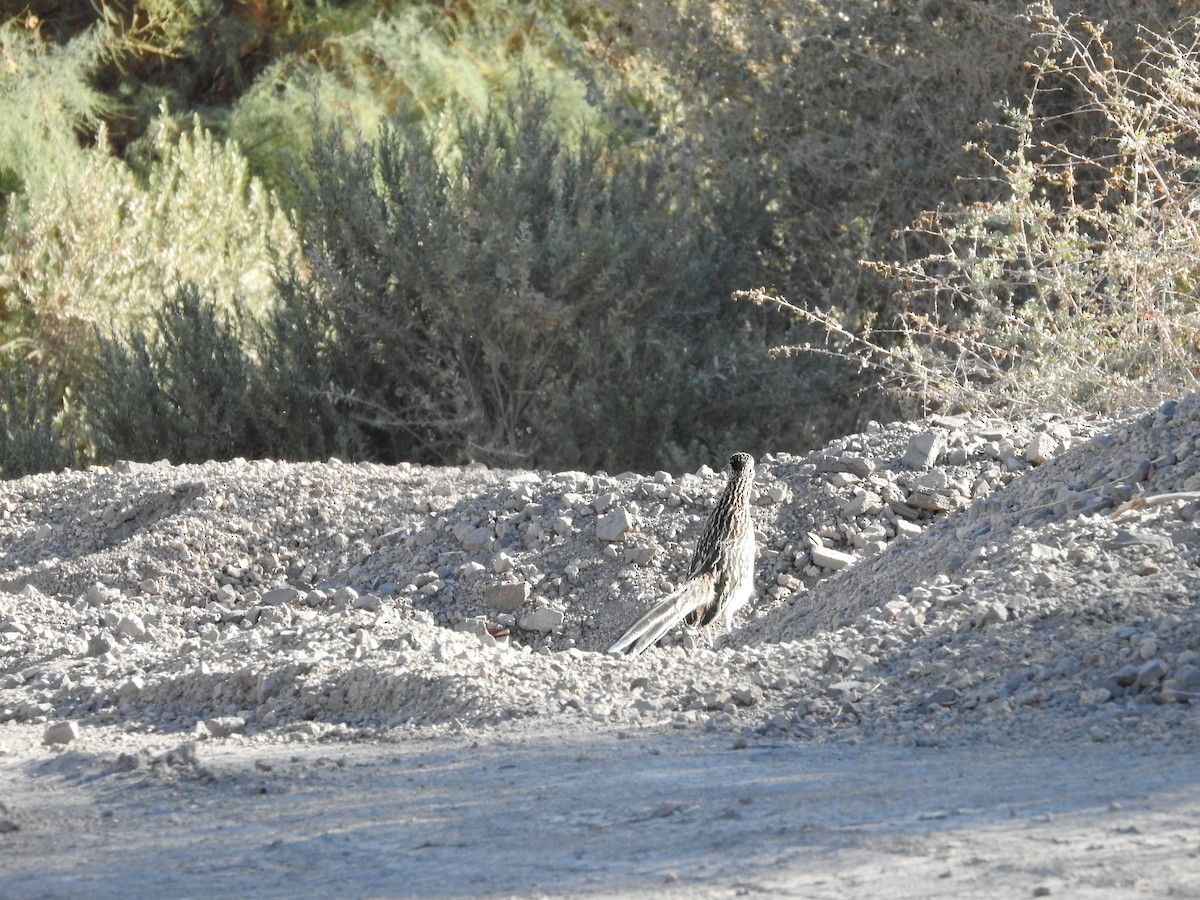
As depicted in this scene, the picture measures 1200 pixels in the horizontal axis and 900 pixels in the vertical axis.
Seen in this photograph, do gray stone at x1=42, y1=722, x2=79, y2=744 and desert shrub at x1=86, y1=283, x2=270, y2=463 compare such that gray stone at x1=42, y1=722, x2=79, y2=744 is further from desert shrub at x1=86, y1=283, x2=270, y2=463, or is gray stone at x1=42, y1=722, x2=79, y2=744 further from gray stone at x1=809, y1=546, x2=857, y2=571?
desert shrub at x1=86, y1=283, x2=270, y2=463

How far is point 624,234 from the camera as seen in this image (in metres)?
10.7

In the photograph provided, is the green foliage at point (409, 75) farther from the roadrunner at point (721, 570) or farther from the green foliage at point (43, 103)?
the roadrunner at point (721, 570)

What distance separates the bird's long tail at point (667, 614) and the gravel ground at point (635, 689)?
0.38 ft

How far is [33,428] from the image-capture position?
37.2 feet

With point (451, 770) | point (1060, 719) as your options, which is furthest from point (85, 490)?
point (1060, 719)

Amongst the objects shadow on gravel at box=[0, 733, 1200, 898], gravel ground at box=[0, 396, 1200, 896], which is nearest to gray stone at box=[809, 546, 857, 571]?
gravel ground at box=[0, 396, 1200, 896]

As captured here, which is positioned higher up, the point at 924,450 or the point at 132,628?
the point at 924,450

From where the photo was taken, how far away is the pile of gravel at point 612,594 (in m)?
3.80

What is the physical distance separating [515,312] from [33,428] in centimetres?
390

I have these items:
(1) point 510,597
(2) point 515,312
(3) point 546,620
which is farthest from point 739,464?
(2) point 515,312

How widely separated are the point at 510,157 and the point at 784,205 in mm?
2318

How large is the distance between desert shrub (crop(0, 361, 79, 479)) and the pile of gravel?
3.15 meters

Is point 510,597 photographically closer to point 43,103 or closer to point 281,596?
point 281,596

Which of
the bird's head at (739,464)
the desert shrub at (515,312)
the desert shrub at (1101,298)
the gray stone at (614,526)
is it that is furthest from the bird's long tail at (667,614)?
the desert shrub at (515,312)
